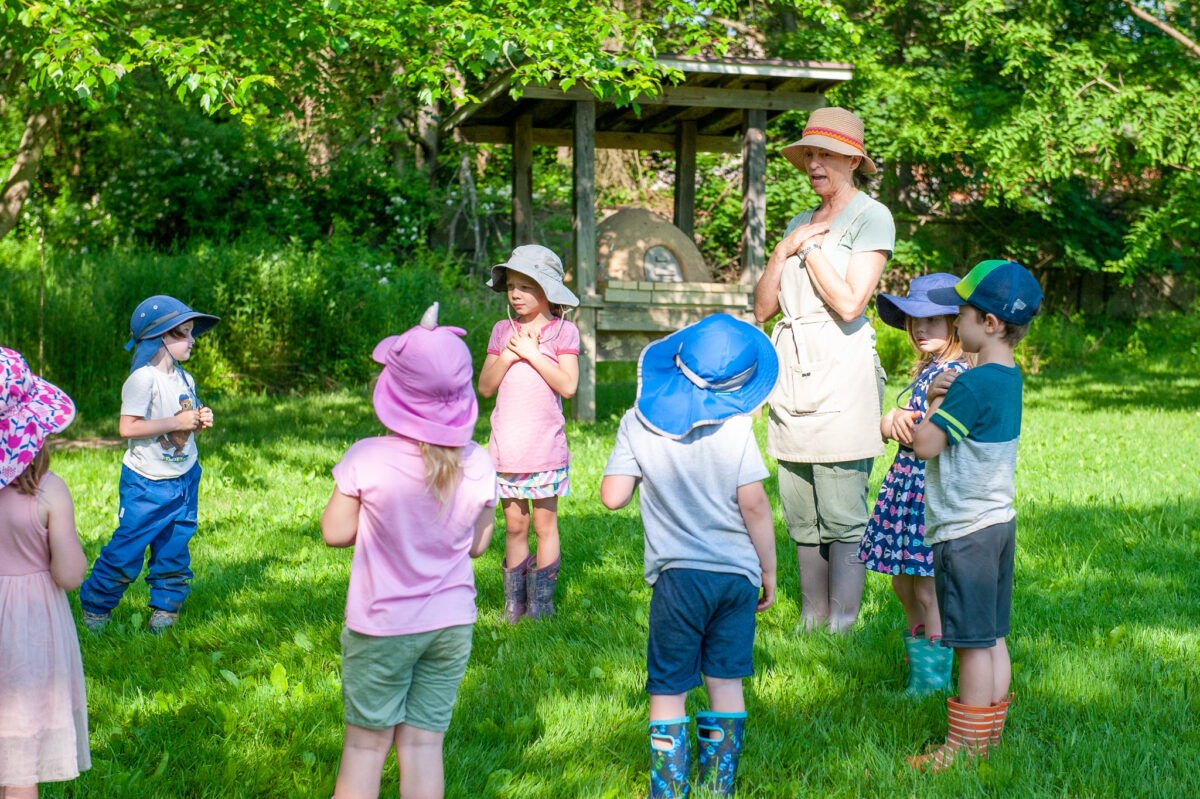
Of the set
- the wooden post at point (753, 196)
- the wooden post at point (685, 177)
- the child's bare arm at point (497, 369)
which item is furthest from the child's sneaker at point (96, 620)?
the wooden post at point (685, 177)

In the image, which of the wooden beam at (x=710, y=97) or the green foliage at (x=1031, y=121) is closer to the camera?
the wooden beam at (x=710, y=97)

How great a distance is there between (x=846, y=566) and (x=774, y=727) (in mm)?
993

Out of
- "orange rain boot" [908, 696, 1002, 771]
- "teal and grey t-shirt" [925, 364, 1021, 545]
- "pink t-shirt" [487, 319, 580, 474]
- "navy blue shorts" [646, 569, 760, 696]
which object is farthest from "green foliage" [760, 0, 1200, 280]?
"navy blue shorts" [646, 569, 760, 696]

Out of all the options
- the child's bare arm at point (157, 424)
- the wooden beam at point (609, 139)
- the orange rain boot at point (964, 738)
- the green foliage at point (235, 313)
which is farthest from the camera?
the wooden beam at point (609, 139)

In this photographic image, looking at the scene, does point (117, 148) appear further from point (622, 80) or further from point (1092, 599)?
point (1092, 599)

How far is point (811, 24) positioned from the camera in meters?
22.1

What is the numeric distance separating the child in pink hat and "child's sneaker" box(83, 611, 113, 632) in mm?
2379

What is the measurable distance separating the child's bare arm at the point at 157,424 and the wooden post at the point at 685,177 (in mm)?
8225

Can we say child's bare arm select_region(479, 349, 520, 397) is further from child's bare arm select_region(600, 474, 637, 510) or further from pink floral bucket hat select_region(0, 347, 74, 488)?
pink floral bucket hat select_region(0, 347, 74, 488)

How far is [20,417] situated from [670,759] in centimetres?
191

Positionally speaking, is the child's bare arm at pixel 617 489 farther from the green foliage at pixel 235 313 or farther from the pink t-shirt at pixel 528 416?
the green foliage at pixel 235 313

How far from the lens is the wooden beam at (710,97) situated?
1014cm

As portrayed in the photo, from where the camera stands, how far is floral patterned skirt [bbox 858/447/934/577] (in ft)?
12.6

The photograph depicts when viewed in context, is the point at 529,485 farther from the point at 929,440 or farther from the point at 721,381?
the point at 929,440
